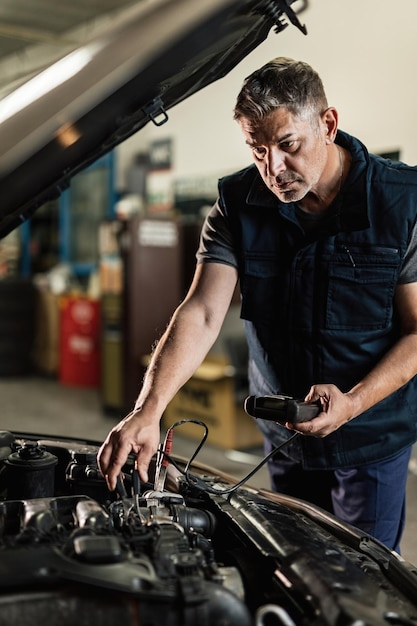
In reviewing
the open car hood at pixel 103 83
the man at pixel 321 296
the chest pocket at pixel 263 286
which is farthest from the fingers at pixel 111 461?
the chest pocket at pixel 263 286

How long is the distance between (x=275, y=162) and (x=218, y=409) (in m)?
3.42

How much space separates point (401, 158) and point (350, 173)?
3060 millimetres

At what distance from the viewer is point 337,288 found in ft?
6.03

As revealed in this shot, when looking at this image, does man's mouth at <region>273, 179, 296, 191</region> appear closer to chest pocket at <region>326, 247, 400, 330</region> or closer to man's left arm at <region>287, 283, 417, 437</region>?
chest pocket at <region>326, 247, 400, 330</region>

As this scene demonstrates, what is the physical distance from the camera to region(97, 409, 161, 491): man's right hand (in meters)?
1.46

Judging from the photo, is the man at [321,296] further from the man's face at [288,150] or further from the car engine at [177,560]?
the car engine at [177,560]

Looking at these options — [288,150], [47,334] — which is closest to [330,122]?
[288,150]

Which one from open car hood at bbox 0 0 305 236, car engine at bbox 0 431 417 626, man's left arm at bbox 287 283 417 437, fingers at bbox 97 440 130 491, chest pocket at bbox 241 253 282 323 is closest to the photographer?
car engine at bbox 0 431 417 626

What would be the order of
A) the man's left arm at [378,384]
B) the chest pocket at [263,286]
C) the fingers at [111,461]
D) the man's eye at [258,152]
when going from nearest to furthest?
the fingers at [111,461] → the man's left arm at [378,384] → the man's eye at [258,152] → the chest pocket at [263,286]

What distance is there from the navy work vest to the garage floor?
1495 mm

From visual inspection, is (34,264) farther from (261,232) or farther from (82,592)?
(82,592)

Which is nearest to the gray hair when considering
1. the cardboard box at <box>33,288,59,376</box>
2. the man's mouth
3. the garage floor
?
the man's mouth

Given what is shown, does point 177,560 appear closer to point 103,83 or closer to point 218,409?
point 103,83

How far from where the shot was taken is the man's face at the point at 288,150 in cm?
162
